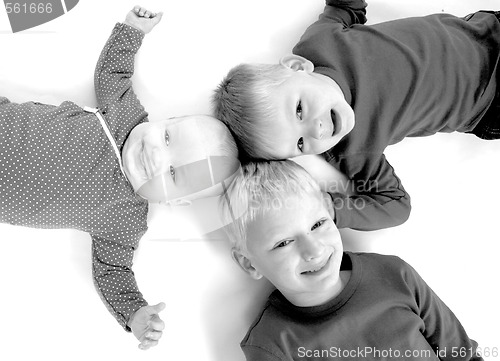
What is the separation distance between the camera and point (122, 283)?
3.32 ft

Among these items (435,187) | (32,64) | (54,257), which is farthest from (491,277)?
(32,64)

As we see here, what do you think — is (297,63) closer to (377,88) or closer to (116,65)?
(377,88)

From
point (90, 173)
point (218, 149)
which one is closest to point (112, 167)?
point (90, 173)

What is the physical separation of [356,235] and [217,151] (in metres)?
0.38

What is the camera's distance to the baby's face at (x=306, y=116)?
37.3 inches

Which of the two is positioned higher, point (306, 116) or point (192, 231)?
point (306, 116)

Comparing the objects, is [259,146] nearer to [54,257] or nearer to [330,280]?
[330,280]

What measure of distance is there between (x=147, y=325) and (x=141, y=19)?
0.57 metres

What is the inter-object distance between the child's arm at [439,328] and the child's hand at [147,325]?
475 mm

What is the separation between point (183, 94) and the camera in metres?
1.11

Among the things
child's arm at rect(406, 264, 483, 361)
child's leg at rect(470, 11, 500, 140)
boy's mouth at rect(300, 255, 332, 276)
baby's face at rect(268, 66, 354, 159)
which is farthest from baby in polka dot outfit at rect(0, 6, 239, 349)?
child's leg at rect(470, 11, 500, 140)

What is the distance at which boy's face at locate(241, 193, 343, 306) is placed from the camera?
3.08 feet

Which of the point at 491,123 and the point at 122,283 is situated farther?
the point at 491,123

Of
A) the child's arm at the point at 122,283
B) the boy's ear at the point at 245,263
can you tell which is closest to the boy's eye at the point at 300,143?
the boy's ear at the point at 245,263
